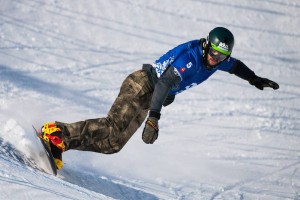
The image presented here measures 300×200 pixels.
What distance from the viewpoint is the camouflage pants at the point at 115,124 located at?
5188mm

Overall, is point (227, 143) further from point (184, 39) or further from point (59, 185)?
point (59, 185)

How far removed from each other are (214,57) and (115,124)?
1188mm

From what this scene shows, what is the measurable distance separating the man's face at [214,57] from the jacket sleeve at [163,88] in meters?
0.40

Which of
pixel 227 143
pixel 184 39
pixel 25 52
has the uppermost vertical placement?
pixel 184 39

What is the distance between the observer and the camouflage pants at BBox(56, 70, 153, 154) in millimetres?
5188

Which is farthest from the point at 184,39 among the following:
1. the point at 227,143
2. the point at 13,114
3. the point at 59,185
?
the point at 59,185

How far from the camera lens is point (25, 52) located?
8867 millimetres

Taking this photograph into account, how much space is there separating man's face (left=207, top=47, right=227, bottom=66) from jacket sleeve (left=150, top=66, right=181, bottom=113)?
0.40 metres

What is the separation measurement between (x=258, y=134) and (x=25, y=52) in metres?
4.10

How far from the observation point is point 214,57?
4996 mm

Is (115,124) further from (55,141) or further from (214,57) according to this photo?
(214,57)

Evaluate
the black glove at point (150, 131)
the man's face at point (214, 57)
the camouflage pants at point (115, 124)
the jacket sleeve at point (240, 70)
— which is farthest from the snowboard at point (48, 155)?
the jacket sleeve at point (240, 70)

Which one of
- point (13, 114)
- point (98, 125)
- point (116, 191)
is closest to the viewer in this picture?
point (98, 125)

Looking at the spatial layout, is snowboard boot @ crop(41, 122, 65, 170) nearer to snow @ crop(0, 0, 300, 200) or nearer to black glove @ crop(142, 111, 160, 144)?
snow @ crop(0, 0, 300, 200)
